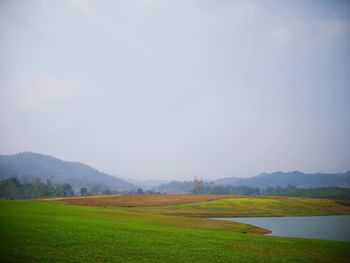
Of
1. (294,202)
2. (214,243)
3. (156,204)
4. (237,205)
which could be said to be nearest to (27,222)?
(214,243)

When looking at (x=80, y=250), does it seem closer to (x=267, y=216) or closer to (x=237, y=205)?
(x=267, y=216)

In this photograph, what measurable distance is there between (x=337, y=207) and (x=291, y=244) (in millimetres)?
92658

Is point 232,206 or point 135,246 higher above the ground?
point 135,246

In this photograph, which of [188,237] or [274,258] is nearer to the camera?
[274,258]

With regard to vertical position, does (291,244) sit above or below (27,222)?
below

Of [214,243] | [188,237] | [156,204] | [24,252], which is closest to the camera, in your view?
[24,252]

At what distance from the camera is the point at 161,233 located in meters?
39.5

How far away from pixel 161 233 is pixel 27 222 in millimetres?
17022

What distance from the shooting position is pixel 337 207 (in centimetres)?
11650

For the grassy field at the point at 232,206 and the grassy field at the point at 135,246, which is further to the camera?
the grassy field at the point at 232,206

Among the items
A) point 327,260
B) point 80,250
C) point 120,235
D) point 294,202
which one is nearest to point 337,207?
point 294,202

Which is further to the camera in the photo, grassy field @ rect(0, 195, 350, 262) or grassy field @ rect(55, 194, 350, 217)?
grassy field @ rect(55, 194, 350, 217)

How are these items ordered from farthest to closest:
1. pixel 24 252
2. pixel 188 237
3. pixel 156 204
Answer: pixel 156 204 → pixel 188 237 → pixel 24 252

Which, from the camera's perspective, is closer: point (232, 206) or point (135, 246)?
point (135, 246)
